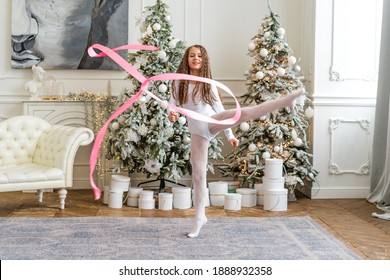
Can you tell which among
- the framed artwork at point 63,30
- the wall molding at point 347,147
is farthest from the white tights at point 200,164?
the framed artwork at point 63,30

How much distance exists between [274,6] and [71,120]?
A: 9.61ft

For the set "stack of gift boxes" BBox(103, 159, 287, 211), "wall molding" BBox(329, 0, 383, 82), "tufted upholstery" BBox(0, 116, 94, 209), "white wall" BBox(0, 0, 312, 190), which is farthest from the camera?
"white wall" BBox(0, 0, 312, 190)

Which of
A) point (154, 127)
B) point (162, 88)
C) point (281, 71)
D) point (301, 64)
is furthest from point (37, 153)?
point (301, 64)

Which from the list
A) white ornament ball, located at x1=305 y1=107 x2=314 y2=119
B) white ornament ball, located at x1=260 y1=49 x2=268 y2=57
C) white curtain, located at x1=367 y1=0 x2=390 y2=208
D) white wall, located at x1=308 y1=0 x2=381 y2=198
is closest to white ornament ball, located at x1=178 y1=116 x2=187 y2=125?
white ornament ball, located at x1=260 y1=49 x2=268 y2=57

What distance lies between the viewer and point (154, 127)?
5.96m

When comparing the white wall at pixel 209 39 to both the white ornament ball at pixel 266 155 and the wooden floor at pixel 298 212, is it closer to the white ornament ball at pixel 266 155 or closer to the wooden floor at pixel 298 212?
the wooden floor at pixel 298 212

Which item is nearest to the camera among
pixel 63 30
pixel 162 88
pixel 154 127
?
pixel 162 88

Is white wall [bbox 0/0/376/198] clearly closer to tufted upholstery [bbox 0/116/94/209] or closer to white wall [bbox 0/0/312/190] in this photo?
white wall [bbox 0/0/312/190]

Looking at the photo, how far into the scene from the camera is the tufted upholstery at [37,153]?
5441 mm

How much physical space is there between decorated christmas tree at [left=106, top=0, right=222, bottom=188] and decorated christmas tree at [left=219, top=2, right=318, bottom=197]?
457 millimetres

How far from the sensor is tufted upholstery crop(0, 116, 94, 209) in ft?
17.9

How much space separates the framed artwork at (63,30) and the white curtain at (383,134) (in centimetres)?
307

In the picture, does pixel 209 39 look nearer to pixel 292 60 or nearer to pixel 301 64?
pixel 301 64

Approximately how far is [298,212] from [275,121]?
1.11 meters
